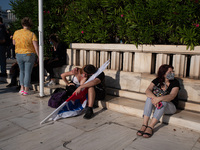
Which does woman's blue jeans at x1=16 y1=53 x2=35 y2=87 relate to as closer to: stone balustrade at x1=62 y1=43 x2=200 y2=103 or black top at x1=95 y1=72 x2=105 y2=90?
stone balustrade at x1=62 y1=43 x2=200 y2=103

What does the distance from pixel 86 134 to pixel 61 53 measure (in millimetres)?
3501

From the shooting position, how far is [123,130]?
3.27m

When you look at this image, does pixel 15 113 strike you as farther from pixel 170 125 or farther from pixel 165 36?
pixel 165 36

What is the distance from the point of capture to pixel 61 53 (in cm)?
610

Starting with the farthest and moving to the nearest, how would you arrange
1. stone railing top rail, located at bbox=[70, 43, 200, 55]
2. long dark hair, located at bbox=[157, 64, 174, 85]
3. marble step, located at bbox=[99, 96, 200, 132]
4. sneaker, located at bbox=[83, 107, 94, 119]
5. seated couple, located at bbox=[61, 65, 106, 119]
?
stone railing top rail, located at bbox=[70, 43, 200, 55], seated couple, located at bbox=[61, 65, 106, 119], sneaker, located at bbox=[83, 107, 94, 119], long dark hair, located at bbox=[157, 64, 174, 85], marble step, located at bbox=[99, 96, 200, 132]

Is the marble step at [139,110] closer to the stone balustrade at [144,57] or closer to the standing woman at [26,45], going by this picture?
the stone balustrade at [144,57]

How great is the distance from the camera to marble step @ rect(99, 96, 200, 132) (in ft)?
10.8

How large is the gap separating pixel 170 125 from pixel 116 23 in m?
2.70

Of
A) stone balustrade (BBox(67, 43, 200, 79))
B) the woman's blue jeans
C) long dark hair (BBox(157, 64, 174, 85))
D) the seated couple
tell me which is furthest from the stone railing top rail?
the woman's blue jeans

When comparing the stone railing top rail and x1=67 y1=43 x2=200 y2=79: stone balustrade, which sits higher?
the stone railing top rail

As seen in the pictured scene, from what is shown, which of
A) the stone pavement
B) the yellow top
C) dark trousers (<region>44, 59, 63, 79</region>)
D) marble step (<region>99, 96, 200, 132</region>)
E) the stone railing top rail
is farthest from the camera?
dark trousers (<region>44, 59, 63, 79</region>)

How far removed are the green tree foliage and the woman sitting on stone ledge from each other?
92 centimetres

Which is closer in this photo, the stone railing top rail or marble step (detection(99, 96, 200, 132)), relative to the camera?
marble step (detection(99, 96, 200, 132))

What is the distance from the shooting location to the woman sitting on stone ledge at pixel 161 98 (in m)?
3.20
